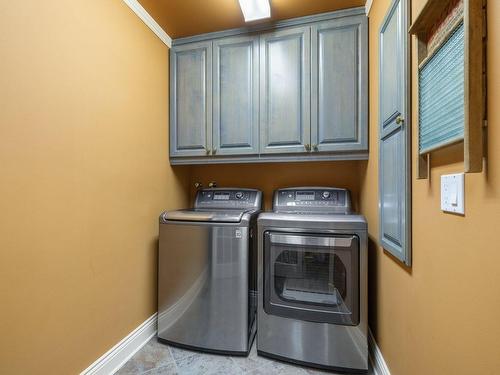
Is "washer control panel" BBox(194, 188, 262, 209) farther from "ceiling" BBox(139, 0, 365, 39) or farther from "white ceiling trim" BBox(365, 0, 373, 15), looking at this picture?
"white ceiling trim" BBox(365, 0, 373, 15)

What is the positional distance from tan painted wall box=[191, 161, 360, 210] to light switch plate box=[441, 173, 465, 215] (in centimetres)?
137

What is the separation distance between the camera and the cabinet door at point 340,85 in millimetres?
1714

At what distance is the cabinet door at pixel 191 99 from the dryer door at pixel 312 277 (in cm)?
101

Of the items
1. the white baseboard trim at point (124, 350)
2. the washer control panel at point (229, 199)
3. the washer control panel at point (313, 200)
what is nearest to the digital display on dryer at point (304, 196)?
the washer control panel at point (313, 200)

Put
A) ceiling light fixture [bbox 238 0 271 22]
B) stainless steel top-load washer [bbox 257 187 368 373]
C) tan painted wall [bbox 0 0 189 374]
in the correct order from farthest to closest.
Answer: ceiling light fixture [bbox 238 0 271 22] < stainless steel top-load washer [bbox 257 187 368 373] < tan painted wall [bbox 0 0 189 374]

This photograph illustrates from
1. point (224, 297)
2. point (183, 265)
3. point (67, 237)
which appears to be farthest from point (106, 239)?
point (224, 297)

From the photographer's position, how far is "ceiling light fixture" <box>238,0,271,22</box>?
1.58 m

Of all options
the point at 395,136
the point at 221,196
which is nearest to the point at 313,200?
the point at 221,196

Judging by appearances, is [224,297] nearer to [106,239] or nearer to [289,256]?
[289,256]

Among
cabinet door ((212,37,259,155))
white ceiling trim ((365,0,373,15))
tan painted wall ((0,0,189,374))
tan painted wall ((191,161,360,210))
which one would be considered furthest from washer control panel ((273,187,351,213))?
white ceiling trim ((365,0,373,15))

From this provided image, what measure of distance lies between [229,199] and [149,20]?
1.50 meters

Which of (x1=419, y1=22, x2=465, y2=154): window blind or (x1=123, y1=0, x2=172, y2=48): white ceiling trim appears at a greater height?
(x1=123, y1=0, x2=172, y2=48): white ceiling trim

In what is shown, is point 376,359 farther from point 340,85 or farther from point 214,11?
point 214,11

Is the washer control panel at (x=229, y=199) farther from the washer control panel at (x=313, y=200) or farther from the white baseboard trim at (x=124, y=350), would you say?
the white baseboard trim at (x=124, y=350)
